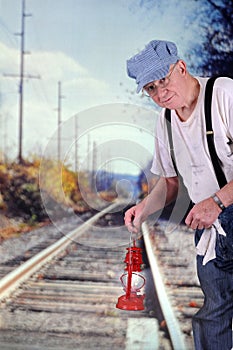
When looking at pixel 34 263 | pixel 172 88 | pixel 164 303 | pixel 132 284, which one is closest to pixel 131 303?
pixel 132 284

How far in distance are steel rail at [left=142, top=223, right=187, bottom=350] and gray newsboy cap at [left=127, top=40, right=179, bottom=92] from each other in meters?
1.61

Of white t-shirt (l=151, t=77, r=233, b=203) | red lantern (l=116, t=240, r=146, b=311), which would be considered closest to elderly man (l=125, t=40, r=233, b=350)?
white t-shirt (l=151, t=77, r=233, b=203)

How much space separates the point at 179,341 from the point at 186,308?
19 centimetres

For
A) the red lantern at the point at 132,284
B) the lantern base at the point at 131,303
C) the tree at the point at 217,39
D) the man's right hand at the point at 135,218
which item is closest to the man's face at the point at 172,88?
the man's right hand at the point at 135,218

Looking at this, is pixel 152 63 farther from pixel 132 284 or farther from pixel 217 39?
pixel 217 39

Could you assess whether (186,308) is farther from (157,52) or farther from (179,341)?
(157,52)

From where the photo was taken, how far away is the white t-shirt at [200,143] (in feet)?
7.38

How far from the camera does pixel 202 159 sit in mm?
2338

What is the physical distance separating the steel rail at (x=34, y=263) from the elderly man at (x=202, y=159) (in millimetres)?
1217

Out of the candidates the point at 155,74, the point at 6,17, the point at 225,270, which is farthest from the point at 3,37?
the point at 225,270

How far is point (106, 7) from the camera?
370 cm

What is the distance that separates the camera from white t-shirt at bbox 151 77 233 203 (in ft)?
7.38

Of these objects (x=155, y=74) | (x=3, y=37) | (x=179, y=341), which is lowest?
(x=179, y=341)

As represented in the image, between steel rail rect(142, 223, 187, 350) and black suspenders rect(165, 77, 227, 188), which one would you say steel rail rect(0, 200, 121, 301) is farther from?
black suspenders rect(165, 77, 227, 188)
